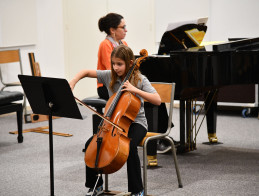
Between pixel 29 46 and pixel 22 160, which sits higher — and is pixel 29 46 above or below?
above

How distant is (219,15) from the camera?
621 cm

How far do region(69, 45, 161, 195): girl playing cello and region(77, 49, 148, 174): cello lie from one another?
0.27 feet

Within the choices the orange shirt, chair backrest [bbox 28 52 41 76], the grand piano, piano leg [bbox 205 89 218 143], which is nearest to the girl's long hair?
the grand piano

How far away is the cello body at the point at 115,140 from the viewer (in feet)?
7.95

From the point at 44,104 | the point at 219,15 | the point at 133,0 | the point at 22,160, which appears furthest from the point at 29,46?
the point at 44,104

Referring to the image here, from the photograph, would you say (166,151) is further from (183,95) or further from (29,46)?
(29,46)

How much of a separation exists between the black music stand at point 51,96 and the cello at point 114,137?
20 cm

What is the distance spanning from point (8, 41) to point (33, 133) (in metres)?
2.28

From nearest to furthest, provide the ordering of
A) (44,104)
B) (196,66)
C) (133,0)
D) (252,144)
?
(44,104) → (196,66) → (252,144) → (133,0)

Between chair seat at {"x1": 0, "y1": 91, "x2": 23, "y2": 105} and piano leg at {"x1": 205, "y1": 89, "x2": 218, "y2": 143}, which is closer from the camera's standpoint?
piano leg at {"x1": 205, "y1": 89, "x2": 218, "y2": 143}

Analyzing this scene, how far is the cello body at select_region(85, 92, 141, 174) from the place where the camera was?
95.3 inches

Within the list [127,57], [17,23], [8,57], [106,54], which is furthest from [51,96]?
[17,23]

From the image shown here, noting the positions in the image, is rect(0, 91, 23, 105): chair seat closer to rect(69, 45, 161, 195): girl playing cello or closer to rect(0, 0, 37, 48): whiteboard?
rect(69, 45, 161, 195): girl playing cello

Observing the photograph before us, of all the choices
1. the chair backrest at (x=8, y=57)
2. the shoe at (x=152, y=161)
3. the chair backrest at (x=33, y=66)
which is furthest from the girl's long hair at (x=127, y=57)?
the chair backrest at (x=8, y=57)
